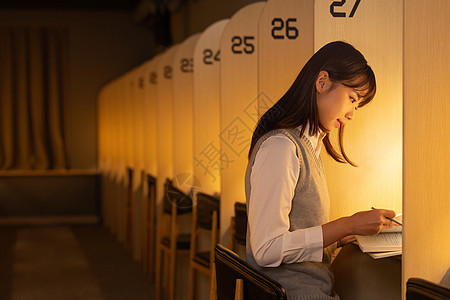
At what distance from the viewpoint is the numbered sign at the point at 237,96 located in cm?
280

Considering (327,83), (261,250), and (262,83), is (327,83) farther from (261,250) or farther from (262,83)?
(262,83)

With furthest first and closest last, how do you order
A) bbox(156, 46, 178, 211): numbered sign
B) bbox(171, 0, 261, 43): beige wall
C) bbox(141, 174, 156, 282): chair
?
bbox(171, 0, 261, 43): beige wall < bbox(141, 174, 156, 282): chair < bbox(156, 46, 178, 211): numbered sign

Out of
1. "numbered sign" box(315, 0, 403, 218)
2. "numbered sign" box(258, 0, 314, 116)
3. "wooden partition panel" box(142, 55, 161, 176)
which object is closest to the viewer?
"numbered sign" box(315, 0, 403, 218)

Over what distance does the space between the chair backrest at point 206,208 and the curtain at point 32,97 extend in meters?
4.69

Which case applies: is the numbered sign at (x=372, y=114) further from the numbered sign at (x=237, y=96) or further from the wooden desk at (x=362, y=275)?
the numbered sign at (x=237, y=96)

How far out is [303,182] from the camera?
4.94 ft

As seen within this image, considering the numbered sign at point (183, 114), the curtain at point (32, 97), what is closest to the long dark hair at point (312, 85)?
the numbered sign at point (183, 114)

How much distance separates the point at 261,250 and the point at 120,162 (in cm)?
470

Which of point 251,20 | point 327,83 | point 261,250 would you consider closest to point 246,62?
point 251,20

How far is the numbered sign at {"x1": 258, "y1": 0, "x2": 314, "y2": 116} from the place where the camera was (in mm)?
2240

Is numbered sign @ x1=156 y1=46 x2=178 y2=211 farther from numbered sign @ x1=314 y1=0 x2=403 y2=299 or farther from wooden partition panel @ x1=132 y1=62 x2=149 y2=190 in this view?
numbered sign @ x1=314 y1=0 x2=403 y2=299

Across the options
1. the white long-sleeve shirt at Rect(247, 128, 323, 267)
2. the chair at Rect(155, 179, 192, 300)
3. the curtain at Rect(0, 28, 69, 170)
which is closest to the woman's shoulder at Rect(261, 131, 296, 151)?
the white long-sleeve shirt at Rect(247, 128, 323, 267)

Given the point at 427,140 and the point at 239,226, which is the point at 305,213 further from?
the point at 239,226

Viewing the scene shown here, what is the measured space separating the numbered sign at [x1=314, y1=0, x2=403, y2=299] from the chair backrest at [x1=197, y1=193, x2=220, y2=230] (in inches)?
43.3
